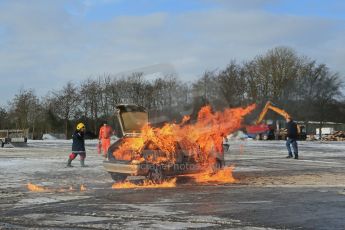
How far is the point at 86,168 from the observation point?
16.8 metres

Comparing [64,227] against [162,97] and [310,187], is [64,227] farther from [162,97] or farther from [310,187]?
[162,97]

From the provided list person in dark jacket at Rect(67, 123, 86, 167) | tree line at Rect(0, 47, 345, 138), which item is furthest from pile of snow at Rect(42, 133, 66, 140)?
person in dark jacket at Rect(67, 123, 86, 167)

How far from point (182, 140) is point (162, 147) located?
59cm

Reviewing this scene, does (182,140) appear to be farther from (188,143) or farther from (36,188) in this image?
(36,188)

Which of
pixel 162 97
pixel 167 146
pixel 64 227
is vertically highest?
pixel 162 97

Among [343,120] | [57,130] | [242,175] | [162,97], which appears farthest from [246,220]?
[343,120]

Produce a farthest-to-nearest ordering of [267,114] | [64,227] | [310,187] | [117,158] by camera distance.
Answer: [267,114] → [117,158] → [310,187] → [64,227]

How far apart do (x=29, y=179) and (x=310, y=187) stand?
23.7 feet

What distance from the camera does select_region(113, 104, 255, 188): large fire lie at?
1201 cm

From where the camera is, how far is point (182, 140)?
1235 cm

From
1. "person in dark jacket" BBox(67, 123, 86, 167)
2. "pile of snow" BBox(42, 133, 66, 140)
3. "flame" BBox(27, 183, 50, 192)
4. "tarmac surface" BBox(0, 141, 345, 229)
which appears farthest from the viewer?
"pile of snow" BBox(42, 133, 66, 140)

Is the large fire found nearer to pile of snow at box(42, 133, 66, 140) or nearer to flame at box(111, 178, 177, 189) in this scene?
flame at box(111, 178, 177, 189)

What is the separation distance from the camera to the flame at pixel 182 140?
1202 centimetres

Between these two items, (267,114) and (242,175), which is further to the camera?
(267,114)
